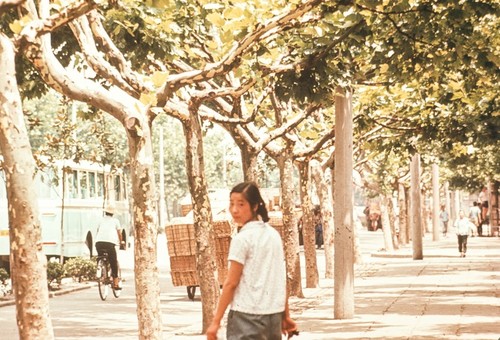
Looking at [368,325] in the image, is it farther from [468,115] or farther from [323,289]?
[468,115]

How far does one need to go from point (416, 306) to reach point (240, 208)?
1280cm

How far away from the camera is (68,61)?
18188 mm

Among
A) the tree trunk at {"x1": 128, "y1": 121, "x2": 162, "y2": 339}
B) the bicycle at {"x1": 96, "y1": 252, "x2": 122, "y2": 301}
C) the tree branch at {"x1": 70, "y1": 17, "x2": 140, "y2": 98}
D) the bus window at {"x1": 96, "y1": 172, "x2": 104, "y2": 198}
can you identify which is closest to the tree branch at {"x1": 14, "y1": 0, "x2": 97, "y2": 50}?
the tree trunk at {"x1": 128, "y1": 121, "x2": 162, "y2": 339}

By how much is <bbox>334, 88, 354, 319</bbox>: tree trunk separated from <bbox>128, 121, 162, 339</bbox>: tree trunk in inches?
191

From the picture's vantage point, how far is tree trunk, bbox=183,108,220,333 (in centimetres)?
1662

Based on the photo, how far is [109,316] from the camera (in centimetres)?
2092

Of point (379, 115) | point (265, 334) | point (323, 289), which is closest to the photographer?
point (265, 334)

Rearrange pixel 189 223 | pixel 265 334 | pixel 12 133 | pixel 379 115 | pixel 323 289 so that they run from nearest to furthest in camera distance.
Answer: pixel 265 334 → pixel 12 133 → pixel 189 223 → pixel 323 289 → pixel 379 115

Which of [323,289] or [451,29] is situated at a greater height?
[451,29]

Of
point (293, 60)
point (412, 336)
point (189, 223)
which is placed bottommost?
point (412, 336)

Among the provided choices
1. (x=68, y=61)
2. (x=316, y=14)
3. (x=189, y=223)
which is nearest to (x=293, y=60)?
(x=316, y=14)

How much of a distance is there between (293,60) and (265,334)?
9838mm

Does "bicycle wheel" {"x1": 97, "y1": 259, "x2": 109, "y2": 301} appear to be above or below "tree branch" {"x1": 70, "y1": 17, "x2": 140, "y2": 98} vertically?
below

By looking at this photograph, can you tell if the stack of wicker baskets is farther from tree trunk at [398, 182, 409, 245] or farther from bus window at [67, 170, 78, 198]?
tree trunk at [398, 182, 409, 245]
